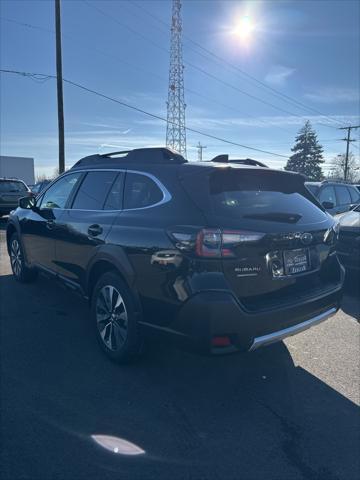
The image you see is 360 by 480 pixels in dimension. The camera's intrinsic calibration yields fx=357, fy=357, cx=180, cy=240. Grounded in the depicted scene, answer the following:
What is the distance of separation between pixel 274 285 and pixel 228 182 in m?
0.89

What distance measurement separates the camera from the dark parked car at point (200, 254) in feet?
8.15

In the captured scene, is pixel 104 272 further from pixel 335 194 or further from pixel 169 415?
pixel 335 194

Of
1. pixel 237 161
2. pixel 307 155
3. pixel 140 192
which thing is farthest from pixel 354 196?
pixel 307 155

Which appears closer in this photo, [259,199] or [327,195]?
[259,199]

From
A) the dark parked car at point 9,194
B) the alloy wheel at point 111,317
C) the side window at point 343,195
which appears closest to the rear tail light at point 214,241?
the alloy wheel at point 111,317

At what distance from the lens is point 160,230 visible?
274 cm

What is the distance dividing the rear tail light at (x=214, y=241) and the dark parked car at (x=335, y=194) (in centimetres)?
704

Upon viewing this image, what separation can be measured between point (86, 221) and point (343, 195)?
857 centimetres

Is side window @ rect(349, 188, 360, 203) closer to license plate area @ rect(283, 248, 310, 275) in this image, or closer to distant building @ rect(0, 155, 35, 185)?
license plate area @ rect(283, 248, 310, 275)

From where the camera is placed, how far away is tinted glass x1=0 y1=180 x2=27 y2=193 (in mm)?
13462

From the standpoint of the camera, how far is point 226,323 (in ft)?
8.02

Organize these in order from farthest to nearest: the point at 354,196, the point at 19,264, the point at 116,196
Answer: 1. the point at 354,196
2. the point at 19,264
3. the point at 116,196

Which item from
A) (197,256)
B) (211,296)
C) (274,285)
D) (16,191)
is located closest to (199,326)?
(211,296)

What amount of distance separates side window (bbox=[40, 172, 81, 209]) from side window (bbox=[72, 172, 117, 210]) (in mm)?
253
